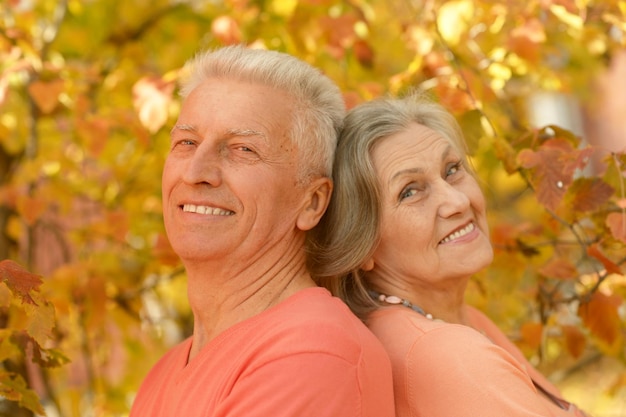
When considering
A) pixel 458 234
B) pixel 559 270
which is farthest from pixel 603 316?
pixel 458 234

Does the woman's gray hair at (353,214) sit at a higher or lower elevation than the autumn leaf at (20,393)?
higher

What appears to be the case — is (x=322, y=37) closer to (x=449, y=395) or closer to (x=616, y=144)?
(x=449, y=395)

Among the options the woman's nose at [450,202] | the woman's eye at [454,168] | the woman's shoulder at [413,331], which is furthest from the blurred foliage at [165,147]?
the woman's shoulder at [413,331]

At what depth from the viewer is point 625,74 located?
9070 mm

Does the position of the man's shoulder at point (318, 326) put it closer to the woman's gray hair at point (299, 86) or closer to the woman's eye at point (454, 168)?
the woman's gray hair at point (299, 86)

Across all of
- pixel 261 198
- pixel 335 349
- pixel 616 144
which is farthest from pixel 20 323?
pixel 616 144

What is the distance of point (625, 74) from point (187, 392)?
25.4ft

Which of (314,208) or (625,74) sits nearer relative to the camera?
(314,208)

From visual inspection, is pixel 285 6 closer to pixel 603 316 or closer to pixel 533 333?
pixel 533 333

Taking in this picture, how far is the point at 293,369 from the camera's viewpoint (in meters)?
2.05

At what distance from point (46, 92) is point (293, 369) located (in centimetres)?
183

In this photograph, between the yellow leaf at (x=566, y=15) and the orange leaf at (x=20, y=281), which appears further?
the yellow leaf at (x=566, y=15)

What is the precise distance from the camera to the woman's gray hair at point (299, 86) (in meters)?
2.45

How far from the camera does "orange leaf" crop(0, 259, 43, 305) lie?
2.19 metres
